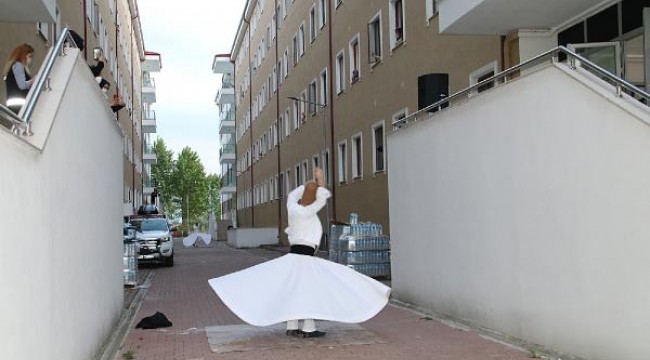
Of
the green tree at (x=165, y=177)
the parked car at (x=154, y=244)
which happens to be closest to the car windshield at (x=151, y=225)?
the parked car at (x=154, y=244)

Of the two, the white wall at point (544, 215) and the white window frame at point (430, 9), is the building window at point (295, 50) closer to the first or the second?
the white window frame at point (430, 9)

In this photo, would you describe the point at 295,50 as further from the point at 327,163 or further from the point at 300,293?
the point at 300,293

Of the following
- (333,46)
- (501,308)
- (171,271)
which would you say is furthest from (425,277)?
(333,46)

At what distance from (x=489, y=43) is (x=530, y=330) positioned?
26.7 feet

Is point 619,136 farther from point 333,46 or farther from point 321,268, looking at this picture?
point 333,46

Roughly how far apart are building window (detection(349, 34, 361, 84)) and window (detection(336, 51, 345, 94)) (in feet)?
4.57

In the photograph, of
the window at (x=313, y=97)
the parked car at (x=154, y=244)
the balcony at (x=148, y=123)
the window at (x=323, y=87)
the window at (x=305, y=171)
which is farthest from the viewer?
the balcony at (x=148, y=123)

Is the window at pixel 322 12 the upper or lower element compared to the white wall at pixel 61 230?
upper

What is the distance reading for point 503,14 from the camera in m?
12.2

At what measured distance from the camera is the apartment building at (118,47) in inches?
573

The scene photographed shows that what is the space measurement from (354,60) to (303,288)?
18971mm

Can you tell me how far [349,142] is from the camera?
26.9 meters

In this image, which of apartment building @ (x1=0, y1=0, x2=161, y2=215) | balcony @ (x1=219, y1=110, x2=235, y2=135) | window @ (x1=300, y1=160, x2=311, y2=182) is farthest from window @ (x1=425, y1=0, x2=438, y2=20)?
balcony @ (x1=219, y1=110, x2=235, y2=135)

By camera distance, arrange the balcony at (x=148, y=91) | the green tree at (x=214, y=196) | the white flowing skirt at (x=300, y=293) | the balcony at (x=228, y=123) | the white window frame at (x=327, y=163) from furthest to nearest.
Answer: the green tree at (x=214, y=196) < the balcony at (x=228, y=123) < the balcony at (x=148, y=91) < the white window frame at (x=327, y=163) < the white flowing skirt at (x=300, y=293)
